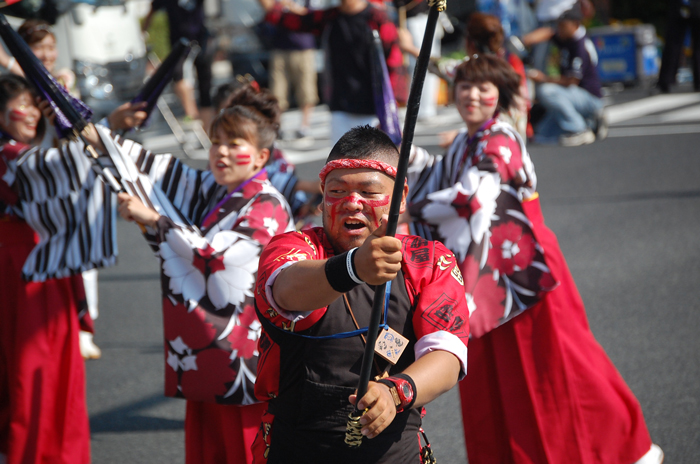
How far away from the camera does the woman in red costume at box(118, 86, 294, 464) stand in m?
2.52

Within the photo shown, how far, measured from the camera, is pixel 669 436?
3.18m

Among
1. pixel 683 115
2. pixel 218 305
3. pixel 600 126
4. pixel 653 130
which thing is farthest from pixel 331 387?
pixel 683 115

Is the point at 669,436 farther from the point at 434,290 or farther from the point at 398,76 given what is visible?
the point at 398,76

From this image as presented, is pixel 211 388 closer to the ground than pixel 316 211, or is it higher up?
closer to the ground

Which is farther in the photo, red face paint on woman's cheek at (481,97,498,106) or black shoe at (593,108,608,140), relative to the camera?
black shoe at (593,108,608,140)

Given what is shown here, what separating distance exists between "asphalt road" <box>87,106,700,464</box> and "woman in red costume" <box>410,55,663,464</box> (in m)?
0.39

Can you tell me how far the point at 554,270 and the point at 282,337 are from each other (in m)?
1.50

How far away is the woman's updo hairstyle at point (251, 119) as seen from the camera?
2.73 meters

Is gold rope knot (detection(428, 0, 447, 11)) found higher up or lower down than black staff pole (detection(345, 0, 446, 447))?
higher up

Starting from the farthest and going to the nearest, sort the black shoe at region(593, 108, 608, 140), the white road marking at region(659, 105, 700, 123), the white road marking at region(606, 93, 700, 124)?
the white road marking at region(606, 93, 700, 124)
the white road marking at region(659, 105, 700, 123)
the black shoe at region(593, 108, 608, 140)

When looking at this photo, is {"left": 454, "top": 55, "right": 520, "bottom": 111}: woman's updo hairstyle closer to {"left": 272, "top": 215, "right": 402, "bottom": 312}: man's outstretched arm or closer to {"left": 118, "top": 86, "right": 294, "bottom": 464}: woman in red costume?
{"left": 118, "top": 86, "right": 294, "bottom": 464}: woman in red costume

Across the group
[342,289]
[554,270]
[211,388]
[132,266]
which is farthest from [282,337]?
[132,266]

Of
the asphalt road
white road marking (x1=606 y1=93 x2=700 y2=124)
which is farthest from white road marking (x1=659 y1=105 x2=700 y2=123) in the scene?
the asphalt road

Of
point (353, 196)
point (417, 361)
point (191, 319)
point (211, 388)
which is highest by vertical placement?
point (353, 196)
